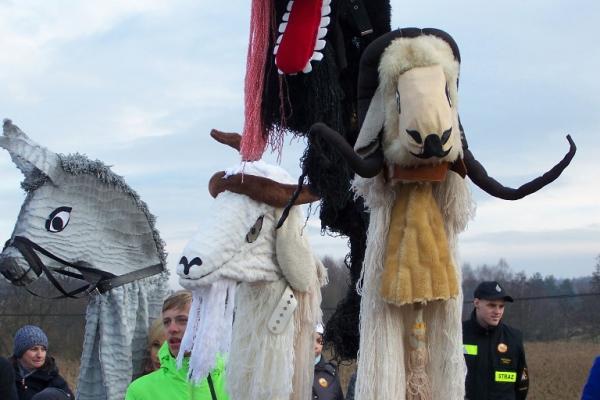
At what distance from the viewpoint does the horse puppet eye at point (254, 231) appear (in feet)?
8.47

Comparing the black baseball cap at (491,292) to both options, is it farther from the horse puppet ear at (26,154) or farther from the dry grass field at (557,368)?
the dry grass field at (557,368)

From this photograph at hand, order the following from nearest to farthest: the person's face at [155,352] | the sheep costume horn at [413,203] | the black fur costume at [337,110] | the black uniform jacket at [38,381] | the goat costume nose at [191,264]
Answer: the sheep costume horn at [413,203], the black fur costume at [337,110], the goat costume nose at [191,264], the person's face at [155,352], the black uniform jacket at [38,381]

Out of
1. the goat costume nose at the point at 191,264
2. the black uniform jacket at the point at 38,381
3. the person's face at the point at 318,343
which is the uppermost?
the goat costume nose at the point at 191,264

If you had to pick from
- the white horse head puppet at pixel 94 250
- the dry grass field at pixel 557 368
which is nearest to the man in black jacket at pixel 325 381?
the white horse head puppet at pixel 94 250

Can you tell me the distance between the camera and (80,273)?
326 centimetres

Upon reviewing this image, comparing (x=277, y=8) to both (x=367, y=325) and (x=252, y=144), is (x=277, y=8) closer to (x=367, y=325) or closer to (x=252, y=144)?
(x=252, y=144)

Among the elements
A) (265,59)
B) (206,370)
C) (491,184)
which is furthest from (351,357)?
(265,59)

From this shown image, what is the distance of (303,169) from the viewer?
230cm

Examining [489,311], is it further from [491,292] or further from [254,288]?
[254,288]

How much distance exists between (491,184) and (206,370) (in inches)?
42.8

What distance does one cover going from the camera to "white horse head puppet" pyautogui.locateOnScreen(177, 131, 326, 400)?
2.51 metres

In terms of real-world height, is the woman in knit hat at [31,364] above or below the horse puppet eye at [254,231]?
below

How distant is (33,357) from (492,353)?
2.18 meters

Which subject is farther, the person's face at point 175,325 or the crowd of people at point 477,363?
the crowd of people at point 477,363
